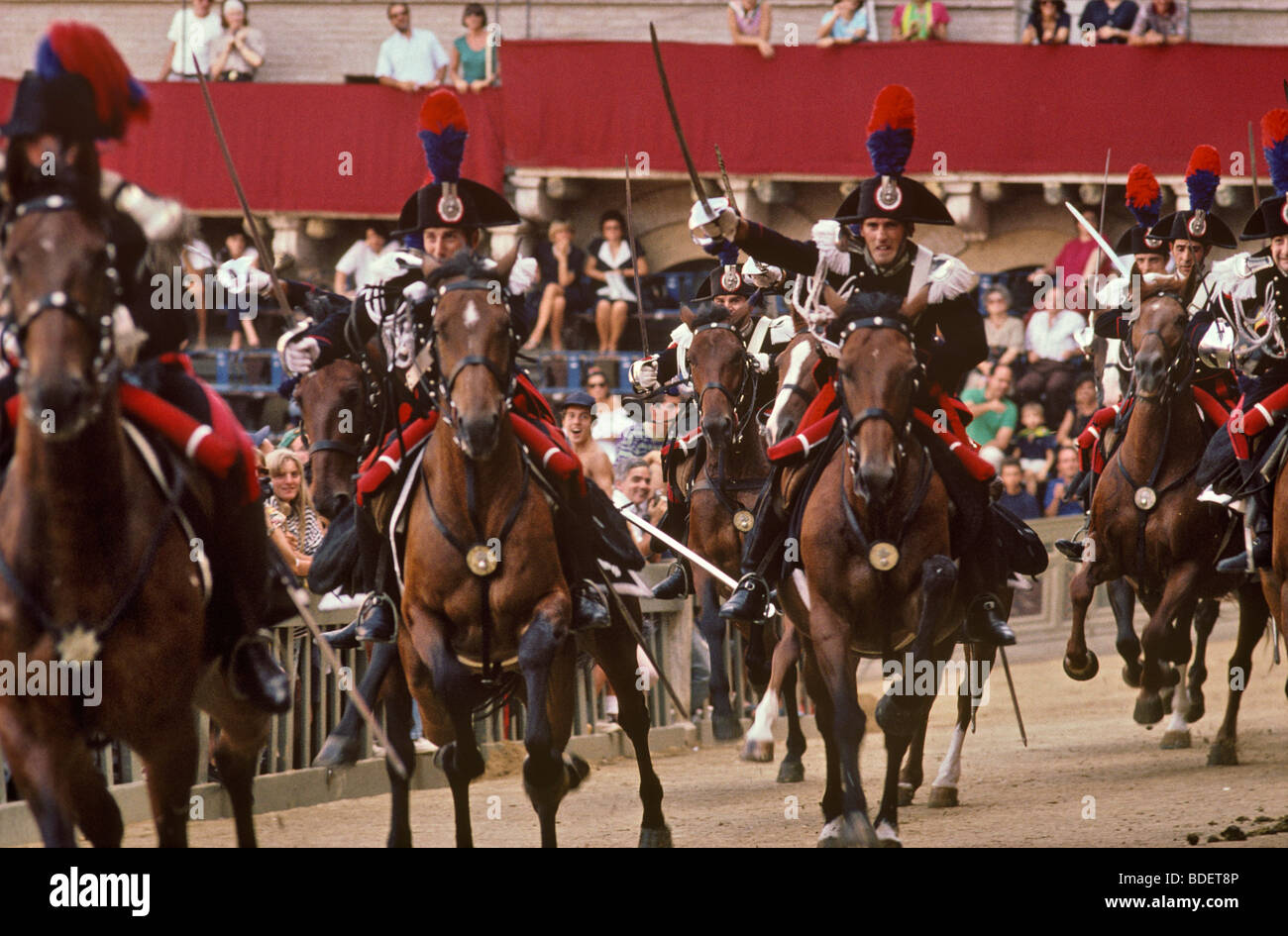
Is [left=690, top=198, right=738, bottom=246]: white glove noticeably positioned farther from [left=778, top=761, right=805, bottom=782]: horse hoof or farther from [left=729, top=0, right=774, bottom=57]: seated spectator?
[left=729, top=0, right=774, bottom=57]: seated spectator

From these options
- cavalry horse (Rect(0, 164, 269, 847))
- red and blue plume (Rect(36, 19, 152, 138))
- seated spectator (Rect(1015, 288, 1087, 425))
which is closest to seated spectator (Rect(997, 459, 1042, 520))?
seated spectator (Rect(1015, 288, 1087, 425))

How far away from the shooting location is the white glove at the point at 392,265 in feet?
33.8

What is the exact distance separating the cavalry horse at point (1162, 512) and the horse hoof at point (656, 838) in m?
3.83

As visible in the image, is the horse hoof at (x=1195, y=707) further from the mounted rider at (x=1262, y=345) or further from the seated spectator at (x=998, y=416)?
the seated spectator at (x=998, y=416)

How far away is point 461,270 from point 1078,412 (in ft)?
40.1

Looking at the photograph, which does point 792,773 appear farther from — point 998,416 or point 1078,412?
point 1078,412

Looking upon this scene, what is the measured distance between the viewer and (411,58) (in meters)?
23.4

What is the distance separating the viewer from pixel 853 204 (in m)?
10.2

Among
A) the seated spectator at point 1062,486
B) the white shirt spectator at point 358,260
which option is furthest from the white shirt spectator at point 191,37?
the seated spectator at point 1062,486

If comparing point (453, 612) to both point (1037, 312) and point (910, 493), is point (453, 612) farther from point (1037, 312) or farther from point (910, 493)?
point (1037, 312)

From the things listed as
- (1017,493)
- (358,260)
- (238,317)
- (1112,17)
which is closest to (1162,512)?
(1017,493)

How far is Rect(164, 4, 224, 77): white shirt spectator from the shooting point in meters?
24.0

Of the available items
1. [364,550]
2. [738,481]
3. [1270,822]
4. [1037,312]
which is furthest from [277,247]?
[1270,822]
